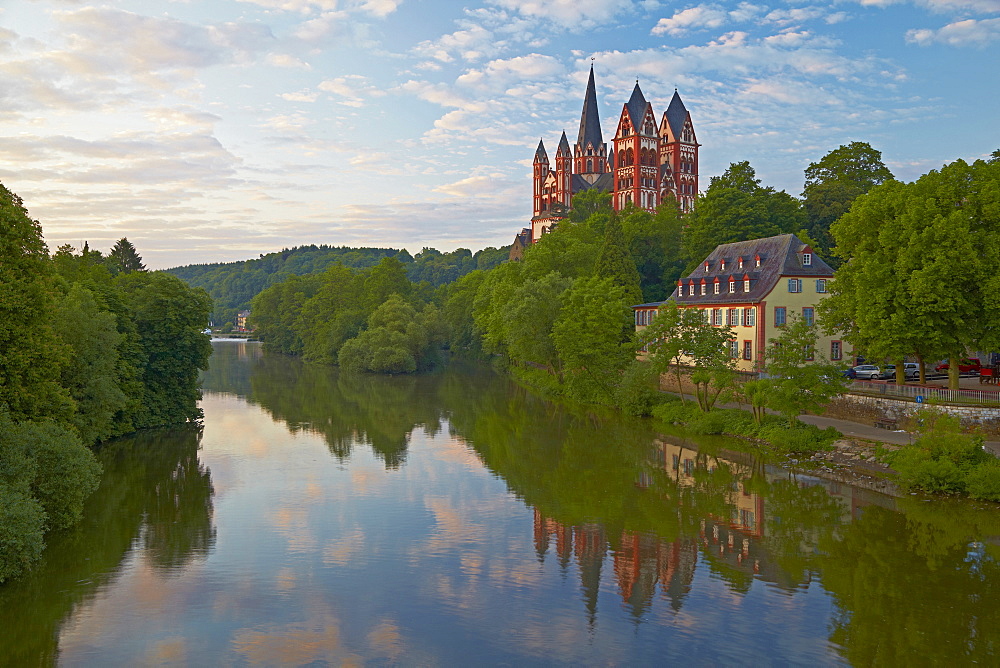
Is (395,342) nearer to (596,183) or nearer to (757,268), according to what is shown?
(757,268)

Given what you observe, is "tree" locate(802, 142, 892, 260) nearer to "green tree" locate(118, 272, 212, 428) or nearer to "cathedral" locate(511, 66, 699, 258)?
"cathedral" locate(511, 66, 699, 258)

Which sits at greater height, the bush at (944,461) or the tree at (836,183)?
the tree at (836,183)

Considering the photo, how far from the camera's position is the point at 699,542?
73.7 feet

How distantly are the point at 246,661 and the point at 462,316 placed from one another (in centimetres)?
7958

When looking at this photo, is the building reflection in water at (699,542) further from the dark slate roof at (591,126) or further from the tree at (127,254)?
the dark slate roof at (591,126)

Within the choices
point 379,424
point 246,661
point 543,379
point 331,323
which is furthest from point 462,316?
point 246,661

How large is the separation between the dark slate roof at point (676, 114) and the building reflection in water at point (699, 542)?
92940 mm

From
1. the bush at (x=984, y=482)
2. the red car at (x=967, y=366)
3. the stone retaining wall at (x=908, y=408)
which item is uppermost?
the red car at (x=967, y=366)

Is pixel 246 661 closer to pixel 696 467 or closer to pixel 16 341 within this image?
pixel 16 341

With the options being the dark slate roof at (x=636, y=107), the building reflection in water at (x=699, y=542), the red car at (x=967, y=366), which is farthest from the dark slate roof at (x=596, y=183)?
the building reflection in water at (x=699, y=542)

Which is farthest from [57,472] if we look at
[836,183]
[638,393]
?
[836,183]

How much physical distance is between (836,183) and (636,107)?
5248 centimetres

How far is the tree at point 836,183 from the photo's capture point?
63812mm

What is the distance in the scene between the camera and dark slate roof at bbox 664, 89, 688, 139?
11525 cm
